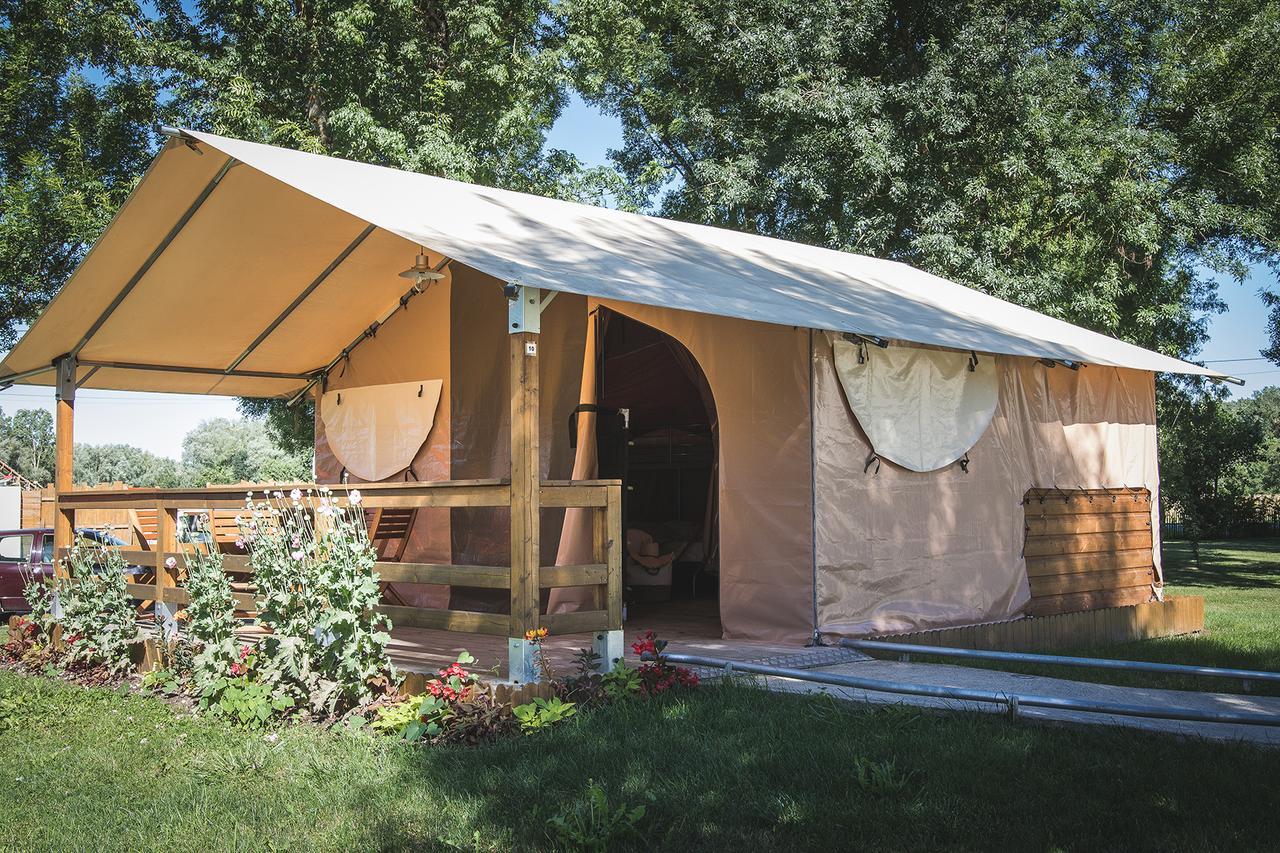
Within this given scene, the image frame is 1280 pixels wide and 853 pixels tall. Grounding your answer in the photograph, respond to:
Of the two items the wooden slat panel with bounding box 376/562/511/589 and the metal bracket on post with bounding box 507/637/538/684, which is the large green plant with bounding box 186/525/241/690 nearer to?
the wooden slat panel with bounding box 376/562/511/589

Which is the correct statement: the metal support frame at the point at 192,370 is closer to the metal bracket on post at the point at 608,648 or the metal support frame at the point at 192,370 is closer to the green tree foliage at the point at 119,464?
the metal bracket on post at the point at 608,648

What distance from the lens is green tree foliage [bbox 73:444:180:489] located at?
200 feet

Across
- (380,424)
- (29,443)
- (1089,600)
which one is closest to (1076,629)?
(1089,600)

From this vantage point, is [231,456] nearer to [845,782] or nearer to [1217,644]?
[1217,644]

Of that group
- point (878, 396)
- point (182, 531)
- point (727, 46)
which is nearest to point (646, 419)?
point (878, 396)

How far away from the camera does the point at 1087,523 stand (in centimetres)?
837

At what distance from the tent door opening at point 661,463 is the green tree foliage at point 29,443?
56.2m

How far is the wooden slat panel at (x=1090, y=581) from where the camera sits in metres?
7.90

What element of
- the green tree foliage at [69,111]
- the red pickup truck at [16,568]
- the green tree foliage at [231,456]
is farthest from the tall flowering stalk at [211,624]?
the green tree foliage at [231,456]

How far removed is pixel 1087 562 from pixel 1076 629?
62 cm

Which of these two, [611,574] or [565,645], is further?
[565,645]

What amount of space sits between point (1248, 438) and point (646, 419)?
17.3 m

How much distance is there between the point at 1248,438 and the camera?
70.7 ft

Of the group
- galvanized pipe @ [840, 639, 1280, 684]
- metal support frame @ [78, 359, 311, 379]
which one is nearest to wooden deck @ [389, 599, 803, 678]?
galvanized pipe @ [840, 639, 1280, 684]
